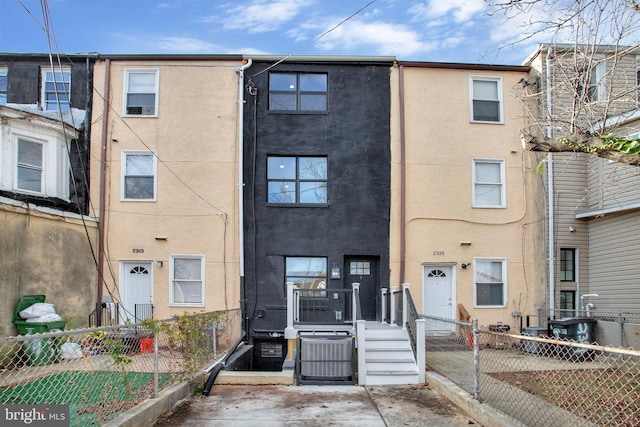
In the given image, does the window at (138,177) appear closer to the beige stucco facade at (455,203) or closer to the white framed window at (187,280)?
the white framed window at (187,280)

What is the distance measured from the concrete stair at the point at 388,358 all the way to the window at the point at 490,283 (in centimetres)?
423

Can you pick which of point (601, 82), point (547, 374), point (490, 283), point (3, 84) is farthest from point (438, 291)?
point (3, 84)

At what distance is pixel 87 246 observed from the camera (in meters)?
12.9

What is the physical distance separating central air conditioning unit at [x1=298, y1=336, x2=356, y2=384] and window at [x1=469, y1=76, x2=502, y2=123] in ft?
27.8

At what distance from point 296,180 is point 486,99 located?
6.19 m

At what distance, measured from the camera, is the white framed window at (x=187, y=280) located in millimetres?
13500

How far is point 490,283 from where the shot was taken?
14.0 m

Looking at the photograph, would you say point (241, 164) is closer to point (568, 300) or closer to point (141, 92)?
point (141, 92)

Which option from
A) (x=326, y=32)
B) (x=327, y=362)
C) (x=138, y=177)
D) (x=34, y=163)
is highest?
(x=326, y=32)

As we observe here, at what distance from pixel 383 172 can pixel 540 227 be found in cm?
472

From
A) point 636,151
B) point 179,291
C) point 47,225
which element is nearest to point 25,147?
point 47,225

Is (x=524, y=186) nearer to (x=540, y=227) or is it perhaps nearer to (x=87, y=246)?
(x=540, y=227)

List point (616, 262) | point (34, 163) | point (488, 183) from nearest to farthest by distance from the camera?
point (34, 163)
point (616, 262)
point (488, 183)

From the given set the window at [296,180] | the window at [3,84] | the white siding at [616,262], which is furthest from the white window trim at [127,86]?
the white siding at [616,262]
